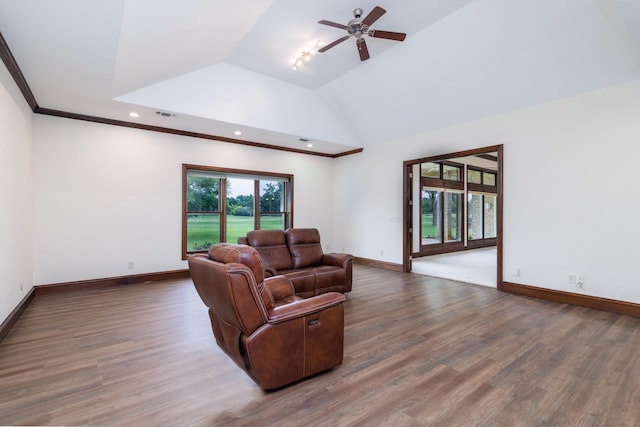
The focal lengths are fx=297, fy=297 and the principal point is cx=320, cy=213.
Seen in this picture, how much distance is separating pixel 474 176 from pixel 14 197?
10.8m

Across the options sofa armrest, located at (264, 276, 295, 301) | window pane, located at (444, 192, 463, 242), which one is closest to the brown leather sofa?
sofa armrest, located at (264, 276, 295, 301)

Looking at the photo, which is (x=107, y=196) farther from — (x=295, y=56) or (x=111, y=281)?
(x=295, y=56)

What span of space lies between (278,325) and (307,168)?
19.2 feet

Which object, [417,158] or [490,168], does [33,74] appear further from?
[490,168]

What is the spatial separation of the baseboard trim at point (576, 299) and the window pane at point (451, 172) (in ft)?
15.7

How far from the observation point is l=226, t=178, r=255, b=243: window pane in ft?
21.1

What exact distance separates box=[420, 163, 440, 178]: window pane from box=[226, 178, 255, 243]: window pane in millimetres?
4668

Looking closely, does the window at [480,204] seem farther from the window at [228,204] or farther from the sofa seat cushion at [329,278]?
the sofa seat cushion at [329,278]

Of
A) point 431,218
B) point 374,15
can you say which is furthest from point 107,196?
point 431,218

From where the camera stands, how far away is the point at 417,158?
6082mm

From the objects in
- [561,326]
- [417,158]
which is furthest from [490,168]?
[561,326]

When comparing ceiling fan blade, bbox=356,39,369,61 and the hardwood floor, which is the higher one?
ceiling fan blade, bbox=356,39,369,61

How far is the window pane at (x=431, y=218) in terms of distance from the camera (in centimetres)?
853

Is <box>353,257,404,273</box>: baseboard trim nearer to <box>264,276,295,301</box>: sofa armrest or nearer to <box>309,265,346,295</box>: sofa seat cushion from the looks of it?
<box>309,265,346,295</box>: sofa seat cushion
